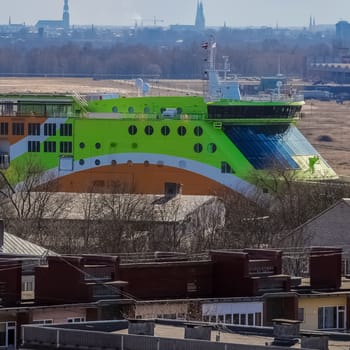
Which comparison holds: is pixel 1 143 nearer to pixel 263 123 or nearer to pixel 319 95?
pixel 263 123

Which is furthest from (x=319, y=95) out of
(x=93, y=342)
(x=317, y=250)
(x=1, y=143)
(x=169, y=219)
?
(x=93, y=342)

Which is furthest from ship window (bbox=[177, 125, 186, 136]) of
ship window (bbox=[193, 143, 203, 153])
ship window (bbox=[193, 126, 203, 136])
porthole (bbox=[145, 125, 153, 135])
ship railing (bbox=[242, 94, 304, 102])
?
ship railing (bbox=[242, 94, 304, 102])

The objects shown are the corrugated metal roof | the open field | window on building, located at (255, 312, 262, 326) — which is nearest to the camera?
window on building, located at (255, 312, 262, 326)

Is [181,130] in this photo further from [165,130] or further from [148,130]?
[148,130]

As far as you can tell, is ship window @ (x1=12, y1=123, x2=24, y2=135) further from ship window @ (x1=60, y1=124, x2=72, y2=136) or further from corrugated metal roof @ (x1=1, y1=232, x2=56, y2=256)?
corrugated metal roof @ (x1=1, y1=232, x2=56, y2=256)

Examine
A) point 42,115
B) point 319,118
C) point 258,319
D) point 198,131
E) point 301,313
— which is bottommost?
point 258,319

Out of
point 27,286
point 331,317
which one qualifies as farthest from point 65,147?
point 331,317
